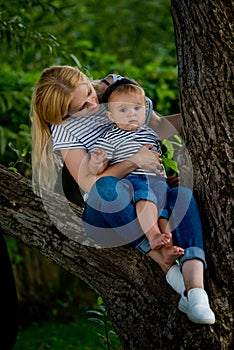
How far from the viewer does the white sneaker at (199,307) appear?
279 centimetres

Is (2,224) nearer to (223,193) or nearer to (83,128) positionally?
(83,128)

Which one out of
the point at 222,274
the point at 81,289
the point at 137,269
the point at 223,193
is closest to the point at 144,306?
the point at 137,269

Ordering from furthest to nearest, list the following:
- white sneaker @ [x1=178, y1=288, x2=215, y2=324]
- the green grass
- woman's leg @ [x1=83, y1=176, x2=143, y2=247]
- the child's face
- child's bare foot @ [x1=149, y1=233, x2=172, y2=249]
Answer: the green grass < the child's face < woman's leg @ [x1=83, y1=176, x2=143, y2=247] < child's bare foot @ [x1=149, y1=233, x2=172, y2=249] < white sneaker @ [x1=178, y1=288, x2=215, y2=324]

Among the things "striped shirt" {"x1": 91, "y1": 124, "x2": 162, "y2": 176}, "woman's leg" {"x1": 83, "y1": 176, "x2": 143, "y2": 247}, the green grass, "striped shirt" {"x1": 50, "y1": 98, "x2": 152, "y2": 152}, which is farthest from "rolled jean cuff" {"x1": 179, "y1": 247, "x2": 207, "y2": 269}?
the green grass

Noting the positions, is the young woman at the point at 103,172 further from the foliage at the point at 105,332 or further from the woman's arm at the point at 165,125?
the foliage at the point at 105,332

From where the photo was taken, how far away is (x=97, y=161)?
3.12m

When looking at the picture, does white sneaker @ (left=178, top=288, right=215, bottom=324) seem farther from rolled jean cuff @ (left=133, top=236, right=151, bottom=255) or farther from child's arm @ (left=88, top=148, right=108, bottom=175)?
child's arm @ (left=88, top=148, right=108, bottom=175)

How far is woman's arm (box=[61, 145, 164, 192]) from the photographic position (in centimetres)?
315

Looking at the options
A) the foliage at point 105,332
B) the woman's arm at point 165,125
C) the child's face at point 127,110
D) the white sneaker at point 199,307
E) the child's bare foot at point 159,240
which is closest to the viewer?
the white sneaker at point 199,307

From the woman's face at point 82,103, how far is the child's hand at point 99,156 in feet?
0.84

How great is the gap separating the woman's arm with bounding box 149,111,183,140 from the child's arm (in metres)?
0.46

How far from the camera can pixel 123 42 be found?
37.5 feet

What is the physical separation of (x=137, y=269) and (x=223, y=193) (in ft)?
1.51

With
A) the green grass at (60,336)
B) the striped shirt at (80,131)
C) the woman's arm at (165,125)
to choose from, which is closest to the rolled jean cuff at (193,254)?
the striped shirt at (80,131)
